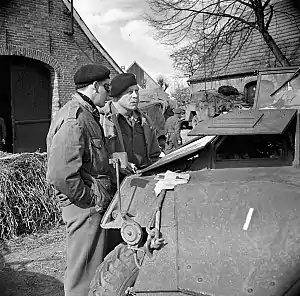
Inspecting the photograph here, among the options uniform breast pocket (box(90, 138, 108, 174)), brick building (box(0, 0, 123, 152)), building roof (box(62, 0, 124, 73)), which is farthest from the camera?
building roof (box(62, 0, 124, 73))

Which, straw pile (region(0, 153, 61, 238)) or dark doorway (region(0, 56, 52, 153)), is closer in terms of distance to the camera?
straw pile (region(0, 153, 61, 238))

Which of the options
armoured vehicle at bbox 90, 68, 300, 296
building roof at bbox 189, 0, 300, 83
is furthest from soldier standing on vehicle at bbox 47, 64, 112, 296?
building roof at bbox 189, 0, 300, 83

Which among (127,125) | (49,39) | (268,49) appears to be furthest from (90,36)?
(127,125)

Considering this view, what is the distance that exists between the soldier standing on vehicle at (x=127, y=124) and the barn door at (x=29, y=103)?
30.9 ft

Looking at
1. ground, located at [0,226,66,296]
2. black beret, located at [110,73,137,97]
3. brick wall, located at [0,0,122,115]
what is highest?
brick wall, located at [0,0,122,115]

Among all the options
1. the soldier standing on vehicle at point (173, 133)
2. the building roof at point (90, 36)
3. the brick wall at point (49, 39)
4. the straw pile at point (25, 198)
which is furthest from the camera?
the building roof at point (90, 36)

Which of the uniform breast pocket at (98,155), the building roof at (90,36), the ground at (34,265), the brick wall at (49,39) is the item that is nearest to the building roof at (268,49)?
the building roof at (90,36)

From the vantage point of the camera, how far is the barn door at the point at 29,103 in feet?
41.7

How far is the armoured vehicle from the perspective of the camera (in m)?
2.03

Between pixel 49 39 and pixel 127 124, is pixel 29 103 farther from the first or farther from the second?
pixel 127 124

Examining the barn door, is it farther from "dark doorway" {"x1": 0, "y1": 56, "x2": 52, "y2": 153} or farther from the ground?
the ground

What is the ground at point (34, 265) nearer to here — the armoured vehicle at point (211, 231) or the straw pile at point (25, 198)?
the straw pile at point (25, 198)

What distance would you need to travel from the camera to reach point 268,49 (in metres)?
19.6

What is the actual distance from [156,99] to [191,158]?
1184 centimetres
